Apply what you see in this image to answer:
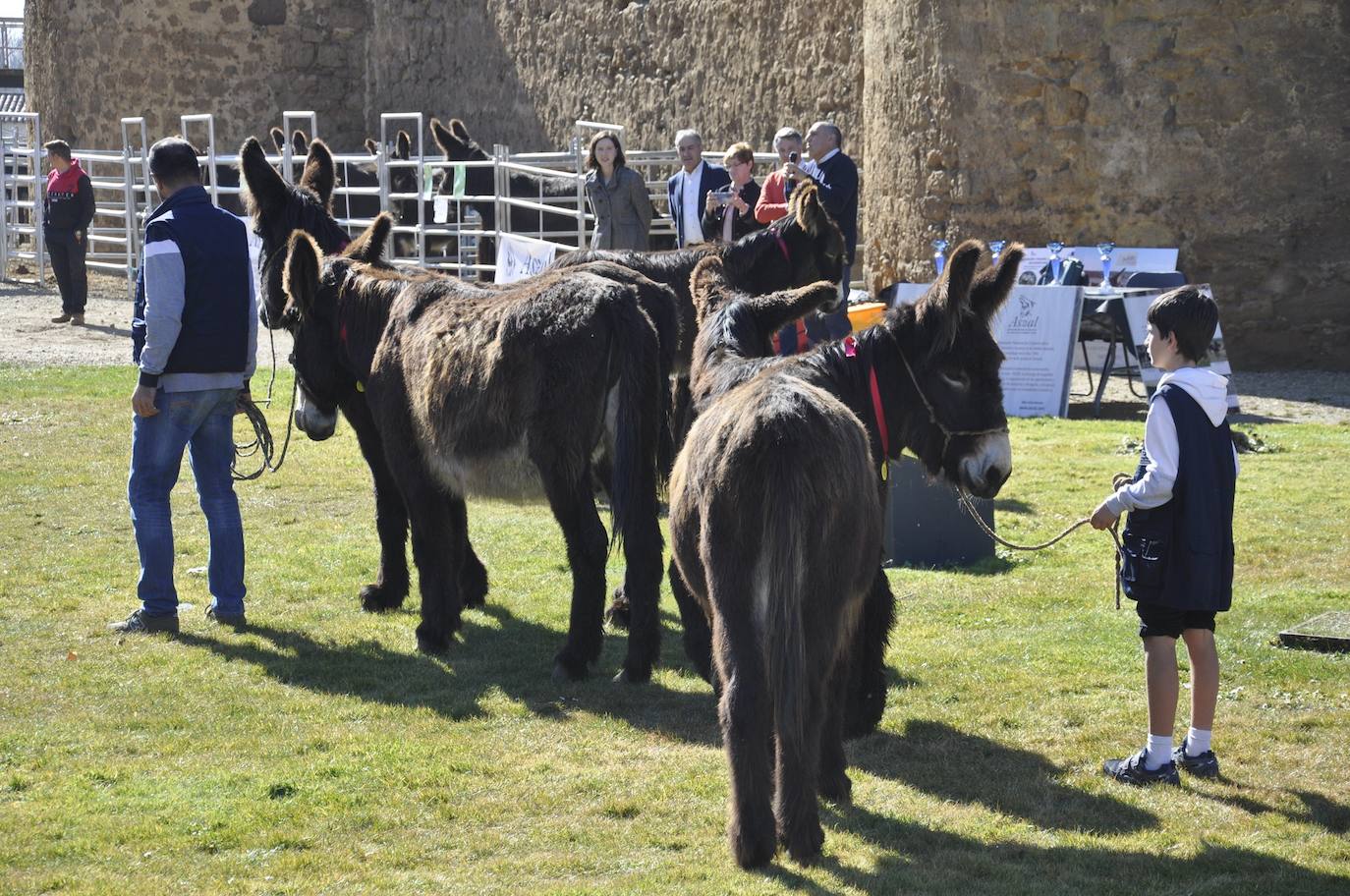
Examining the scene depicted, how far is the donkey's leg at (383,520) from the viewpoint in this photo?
780cm

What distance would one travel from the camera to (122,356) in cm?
1739

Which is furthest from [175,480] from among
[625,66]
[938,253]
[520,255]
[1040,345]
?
[625,66]

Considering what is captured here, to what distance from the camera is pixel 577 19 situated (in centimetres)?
2483

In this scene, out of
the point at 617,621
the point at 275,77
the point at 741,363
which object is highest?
the point at 275,77

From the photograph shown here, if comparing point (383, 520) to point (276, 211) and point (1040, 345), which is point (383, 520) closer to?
point (276, 211)

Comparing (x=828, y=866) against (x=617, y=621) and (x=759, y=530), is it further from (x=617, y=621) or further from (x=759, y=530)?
(x=617, y=621)

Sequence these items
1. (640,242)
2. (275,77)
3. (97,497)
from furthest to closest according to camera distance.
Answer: (275,77) → (640,242) → (97,497)

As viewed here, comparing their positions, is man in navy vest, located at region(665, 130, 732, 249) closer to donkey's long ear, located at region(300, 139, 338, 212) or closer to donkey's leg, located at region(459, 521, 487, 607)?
donkey's long ear, located at region(300, 139, 338, 212)

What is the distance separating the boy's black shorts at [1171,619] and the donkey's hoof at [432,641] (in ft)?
10.6

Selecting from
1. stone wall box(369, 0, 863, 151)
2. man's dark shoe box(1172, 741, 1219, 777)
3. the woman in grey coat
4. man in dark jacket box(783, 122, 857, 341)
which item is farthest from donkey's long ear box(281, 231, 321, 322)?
stone wall box(369, 0, 863, 151)

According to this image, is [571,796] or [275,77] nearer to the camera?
[571,796]

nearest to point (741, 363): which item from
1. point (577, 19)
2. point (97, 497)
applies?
point (97, 497)

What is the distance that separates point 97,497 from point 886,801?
7.10m

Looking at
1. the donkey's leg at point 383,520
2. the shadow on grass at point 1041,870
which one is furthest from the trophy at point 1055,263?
the shadow on grass at point 1041,870
